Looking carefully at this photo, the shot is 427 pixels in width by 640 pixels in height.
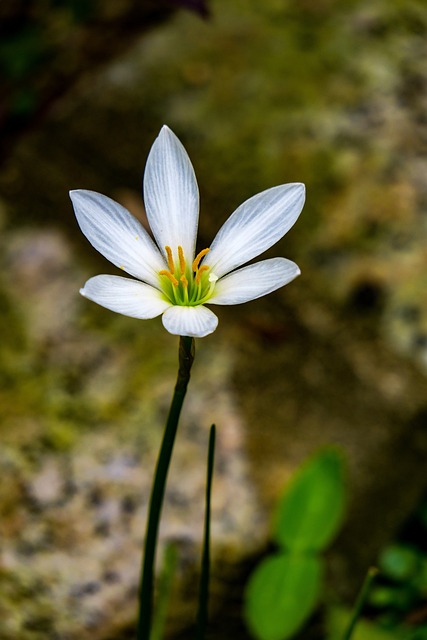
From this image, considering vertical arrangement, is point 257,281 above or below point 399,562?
above

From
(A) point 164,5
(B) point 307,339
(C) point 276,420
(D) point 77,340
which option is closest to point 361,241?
(B) point 307,339

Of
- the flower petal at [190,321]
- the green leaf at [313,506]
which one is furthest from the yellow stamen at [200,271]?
the green leaf at [313,506]

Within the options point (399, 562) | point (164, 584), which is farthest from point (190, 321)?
point (399, 562)

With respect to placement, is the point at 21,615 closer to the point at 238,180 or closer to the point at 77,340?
the point at 77,340

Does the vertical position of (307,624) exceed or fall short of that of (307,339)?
it falls short

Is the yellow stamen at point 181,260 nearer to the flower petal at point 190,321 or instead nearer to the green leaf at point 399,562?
the flower petal at point 190,321

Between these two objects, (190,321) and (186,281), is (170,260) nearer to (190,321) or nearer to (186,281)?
(186,281)
